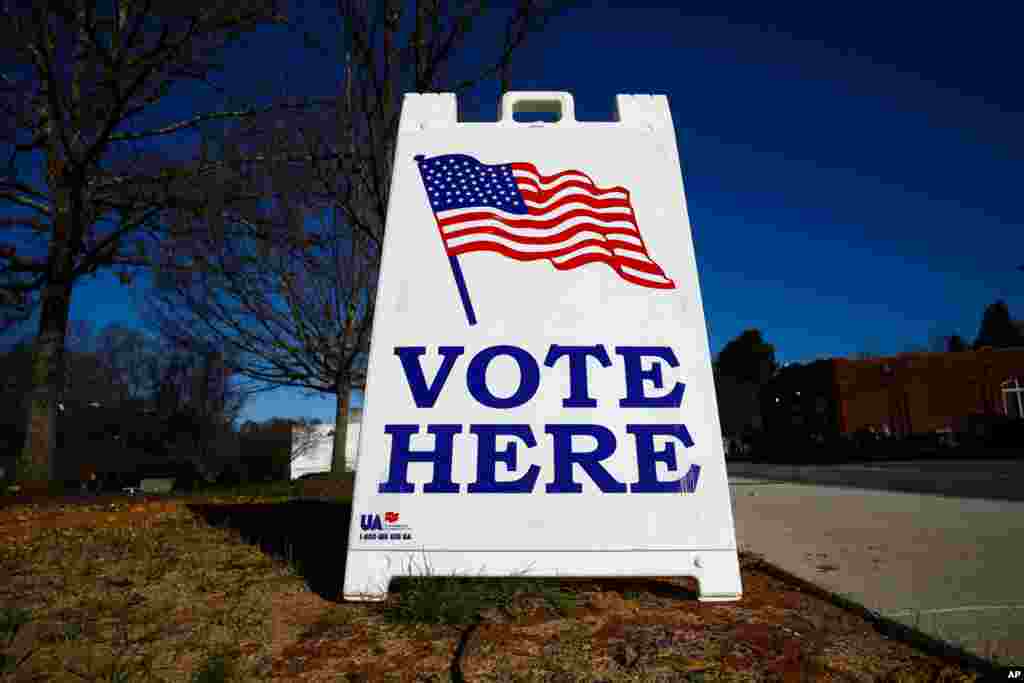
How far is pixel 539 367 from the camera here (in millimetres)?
2320

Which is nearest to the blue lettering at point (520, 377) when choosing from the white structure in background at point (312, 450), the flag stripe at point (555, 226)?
the flag stripe at point (555, 226)

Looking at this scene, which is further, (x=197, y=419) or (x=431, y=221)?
(x=197, y=419)

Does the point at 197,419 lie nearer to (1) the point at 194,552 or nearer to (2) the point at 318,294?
(2) the point at 318,294

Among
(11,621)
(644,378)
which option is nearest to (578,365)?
(644,378)

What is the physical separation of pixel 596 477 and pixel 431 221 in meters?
1.32

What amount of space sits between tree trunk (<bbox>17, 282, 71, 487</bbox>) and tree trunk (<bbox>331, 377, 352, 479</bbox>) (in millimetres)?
4593

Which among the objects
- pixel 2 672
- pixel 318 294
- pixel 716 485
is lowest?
pixel 2 672

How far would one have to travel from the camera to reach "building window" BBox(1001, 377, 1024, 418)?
34.3m

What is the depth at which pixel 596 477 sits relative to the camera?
2172 millimetres

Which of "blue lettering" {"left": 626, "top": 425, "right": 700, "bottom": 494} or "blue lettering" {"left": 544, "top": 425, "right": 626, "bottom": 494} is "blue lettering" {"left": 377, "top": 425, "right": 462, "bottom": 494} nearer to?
"blue lettering" {"left": 544, "top": 425, "right": 626, "bottom": 494}

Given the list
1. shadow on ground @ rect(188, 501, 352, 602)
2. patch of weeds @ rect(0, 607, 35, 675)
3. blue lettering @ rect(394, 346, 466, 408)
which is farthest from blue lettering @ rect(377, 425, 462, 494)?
patch of weeds @ rect(0, 607, 35, 675)

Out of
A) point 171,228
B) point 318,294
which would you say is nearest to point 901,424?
point 318,294

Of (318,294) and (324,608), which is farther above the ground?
(318,294)

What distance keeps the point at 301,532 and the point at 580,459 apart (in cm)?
220
